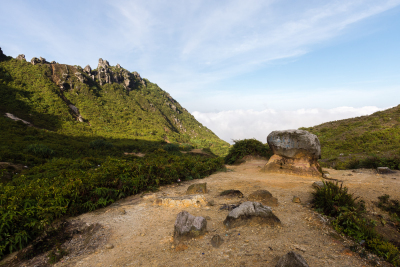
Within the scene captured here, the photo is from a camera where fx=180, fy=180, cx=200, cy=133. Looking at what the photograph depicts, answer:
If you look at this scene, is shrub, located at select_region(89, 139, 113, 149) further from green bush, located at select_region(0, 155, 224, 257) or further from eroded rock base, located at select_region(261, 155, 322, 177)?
eroded rock base, located at select_region(261, 155, 322, 177)

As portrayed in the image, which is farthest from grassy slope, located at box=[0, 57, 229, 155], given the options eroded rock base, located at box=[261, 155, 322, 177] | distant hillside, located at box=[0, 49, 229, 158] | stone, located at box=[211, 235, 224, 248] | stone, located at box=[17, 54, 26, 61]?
stone, located at box=[211, 235, 224, 248]

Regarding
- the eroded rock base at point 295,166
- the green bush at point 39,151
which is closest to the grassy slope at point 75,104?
the green bush at point 39,151

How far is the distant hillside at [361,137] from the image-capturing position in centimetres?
1711

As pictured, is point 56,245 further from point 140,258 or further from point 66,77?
point 66,77

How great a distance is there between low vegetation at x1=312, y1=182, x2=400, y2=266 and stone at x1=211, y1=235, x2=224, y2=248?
8.02ft

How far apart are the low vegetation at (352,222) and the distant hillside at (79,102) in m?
39.3

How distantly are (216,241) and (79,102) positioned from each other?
5737cm

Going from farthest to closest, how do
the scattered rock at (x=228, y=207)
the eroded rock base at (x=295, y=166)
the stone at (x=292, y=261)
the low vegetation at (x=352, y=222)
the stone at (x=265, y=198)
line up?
1. the eroded rock base at (x=295, y=166)
2. the stone at (x=265, y=198)
3. the scattered rock at (x=228, y=207)
4. the low vegetation at (x=352, y=222)
5. the stone at (x=292, y=261)

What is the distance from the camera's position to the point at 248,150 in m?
14.9

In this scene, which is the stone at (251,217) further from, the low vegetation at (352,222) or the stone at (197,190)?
the stone at (197,190)

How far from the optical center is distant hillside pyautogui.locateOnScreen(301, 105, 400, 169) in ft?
56.1

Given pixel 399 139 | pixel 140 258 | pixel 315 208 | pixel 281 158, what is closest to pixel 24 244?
pixel 140 258

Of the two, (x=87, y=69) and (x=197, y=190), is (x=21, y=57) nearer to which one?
(x=87, y=69)

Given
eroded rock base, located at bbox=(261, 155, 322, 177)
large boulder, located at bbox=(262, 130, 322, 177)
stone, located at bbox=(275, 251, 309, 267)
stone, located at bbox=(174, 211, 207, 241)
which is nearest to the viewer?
stone, located at bbox=(275, 251, 309, 267)
